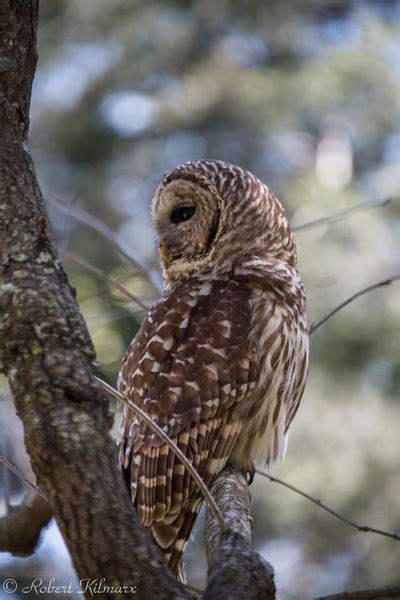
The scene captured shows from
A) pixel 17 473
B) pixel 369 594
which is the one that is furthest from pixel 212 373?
pixel 369 594

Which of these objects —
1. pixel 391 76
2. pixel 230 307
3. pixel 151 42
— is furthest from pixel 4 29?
pixel 151 42

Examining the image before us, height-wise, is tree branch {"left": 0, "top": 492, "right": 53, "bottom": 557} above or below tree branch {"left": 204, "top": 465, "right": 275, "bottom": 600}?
above

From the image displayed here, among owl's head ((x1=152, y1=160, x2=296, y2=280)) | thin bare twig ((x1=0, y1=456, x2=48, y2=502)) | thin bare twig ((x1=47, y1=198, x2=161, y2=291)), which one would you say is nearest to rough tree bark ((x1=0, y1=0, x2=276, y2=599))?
thin bare twig ((x1=0, y1=456, x2=48, y2=502))

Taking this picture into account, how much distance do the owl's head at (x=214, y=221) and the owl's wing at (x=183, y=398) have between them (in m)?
0.32

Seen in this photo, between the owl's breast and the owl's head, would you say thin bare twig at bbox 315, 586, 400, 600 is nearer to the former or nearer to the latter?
the owl's breast

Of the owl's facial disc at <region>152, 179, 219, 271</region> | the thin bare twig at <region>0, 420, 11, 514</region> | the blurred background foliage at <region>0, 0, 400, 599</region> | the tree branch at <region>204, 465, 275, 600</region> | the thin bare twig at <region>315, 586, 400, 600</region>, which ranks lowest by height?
the tree branch at <region>204, 465, 275, 600</region>

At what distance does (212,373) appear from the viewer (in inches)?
144

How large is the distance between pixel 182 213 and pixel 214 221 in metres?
0.15

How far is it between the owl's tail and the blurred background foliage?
4513mm

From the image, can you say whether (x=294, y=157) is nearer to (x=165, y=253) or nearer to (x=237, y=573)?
(x=165, y=253)

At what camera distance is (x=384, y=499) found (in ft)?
30.0

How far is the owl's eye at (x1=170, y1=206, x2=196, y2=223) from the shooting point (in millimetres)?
4270

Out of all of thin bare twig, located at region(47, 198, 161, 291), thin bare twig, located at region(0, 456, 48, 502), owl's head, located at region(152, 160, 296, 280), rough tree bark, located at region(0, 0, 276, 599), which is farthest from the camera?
owl's head, located at region(152, 160, 296, 280)

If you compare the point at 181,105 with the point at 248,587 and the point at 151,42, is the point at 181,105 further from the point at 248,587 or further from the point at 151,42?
the point at 248,587
